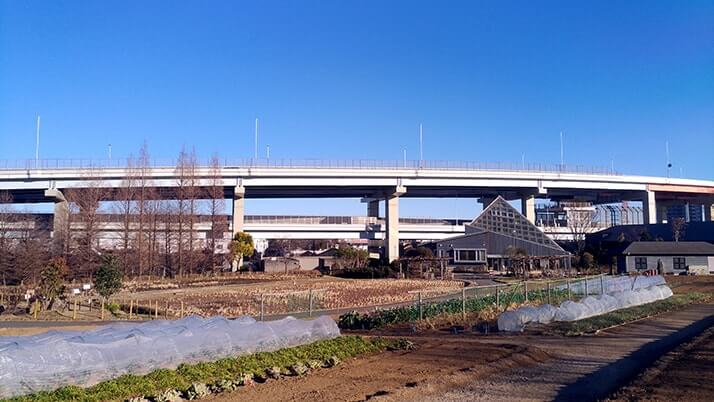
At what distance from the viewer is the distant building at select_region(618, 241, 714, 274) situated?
60875 millimetres

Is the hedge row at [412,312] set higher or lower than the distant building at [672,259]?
lower

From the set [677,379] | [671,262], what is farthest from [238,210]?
[677,379]

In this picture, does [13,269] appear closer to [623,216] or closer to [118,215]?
[118,215]

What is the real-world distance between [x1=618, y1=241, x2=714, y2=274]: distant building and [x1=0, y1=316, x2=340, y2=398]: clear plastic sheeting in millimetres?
54496

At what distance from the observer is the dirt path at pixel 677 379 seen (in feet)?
33.8

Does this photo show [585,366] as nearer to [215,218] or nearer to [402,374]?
[402,374]

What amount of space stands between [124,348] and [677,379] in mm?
11077

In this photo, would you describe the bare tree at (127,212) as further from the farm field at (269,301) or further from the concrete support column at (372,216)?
the concrete support column at (372,216)

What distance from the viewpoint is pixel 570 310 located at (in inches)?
897

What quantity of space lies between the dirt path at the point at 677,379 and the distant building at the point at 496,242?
184 ft

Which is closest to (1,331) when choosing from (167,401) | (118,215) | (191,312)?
(191,312)

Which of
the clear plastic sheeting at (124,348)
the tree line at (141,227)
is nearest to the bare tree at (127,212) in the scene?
the tree line at (141,227)

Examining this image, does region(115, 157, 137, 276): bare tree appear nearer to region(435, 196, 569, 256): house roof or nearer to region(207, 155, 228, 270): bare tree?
region(207, 155, 228, 270): bare tree

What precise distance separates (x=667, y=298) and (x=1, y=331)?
32.7 meters
